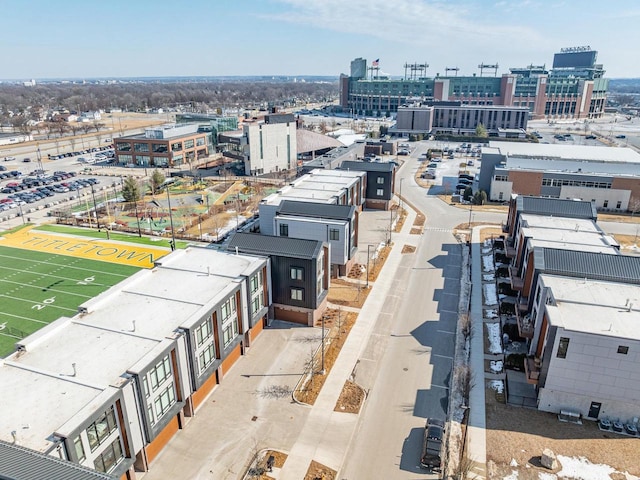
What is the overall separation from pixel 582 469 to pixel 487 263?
29068mm

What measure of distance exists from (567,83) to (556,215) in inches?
6751

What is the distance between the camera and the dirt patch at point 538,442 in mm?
24672

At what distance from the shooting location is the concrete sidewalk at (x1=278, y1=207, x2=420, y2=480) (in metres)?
25.2

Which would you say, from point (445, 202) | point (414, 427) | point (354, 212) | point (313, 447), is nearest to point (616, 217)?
point (445, 202)

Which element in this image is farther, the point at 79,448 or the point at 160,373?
the point at 160,373

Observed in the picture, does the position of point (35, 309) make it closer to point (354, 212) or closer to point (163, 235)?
point (163, 235)

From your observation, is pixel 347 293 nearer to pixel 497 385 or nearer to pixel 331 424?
pixel 497 385

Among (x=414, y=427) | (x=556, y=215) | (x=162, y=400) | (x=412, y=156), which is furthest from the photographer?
(x=412, y=156)

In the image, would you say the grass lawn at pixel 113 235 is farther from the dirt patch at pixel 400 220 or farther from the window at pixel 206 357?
the dirt patch at pixel 400 220

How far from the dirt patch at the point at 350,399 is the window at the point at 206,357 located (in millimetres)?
9017

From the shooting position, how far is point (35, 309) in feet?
134

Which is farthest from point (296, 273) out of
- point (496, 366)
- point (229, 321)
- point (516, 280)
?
point (516, 280)

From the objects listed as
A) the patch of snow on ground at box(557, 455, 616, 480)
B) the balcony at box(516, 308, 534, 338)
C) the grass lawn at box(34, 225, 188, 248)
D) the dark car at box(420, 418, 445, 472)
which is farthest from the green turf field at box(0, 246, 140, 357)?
the patch of snow on ground at box(557, 455, 616, 480)

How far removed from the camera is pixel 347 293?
146ft
